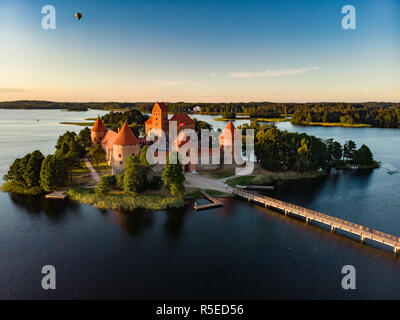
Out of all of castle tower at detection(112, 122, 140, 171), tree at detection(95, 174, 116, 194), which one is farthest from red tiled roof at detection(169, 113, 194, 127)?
Result: tree at detection(95, 174, 116, 194)

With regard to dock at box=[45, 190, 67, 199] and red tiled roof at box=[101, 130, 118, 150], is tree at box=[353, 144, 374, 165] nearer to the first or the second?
red tiled roof at box=[101, 130, 118, 150]

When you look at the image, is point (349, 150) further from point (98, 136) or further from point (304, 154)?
point (98, 136)

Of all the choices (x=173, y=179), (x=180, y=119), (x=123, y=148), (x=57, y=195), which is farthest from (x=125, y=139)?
(x=180, y=119)

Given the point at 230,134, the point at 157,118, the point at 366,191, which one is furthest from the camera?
the point at 157,118

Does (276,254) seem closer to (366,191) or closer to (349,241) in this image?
(349,241)

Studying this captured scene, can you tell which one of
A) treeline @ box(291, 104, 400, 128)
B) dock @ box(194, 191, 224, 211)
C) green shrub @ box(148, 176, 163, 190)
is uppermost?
treeline @ box(291, 104, 400, 128)

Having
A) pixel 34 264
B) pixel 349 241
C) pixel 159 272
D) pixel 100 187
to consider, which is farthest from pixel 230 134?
pixel 34 264
